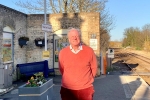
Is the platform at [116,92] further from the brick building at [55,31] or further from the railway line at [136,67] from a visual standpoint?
the brick building at [55,31]

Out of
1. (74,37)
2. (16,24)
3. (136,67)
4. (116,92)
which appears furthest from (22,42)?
(136,67)

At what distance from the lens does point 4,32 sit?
1072cm

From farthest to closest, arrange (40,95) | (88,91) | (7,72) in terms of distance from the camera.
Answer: (7,72), (40,95), (88,91)

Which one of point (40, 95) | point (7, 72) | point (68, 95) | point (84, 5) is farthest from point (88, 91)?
point (84, 5)

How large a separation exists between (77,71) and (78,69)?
4 cm

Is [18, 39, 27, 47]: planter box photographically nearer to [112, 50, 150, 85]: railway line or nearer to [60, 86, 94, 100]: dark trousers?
[112, 50, 150, 85]: railway line

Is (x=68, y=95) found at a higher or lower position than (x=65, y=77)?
lower

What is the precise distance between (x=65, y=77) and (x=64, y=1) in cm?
1737

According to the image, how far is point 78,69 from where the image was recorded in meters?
3.96

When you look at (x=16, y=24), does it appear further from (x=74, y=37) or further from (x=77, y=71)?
(x=77, y=71)

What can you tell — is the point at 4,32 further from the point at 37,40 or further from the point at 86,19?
the point at 86,19

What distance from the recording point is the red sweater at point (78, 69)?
397cm

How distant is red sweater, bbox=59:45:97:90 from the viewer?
3967mm

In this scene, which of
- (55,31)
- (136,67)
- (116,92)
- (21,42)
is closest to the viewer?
(116,92)
